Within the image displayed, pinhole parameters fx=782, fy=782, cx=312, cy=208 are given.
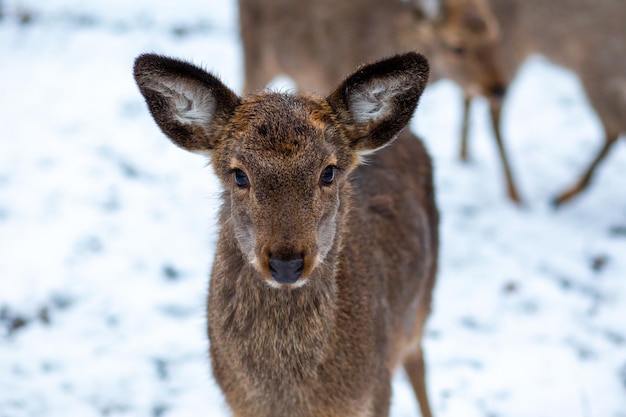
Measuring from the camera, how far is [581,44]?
7.61 metres

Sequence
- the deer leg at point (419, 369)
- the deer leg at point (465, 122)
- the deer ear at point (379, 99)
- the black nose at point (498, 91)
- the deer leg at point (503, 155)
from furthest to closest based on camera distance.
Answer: the deer leg at point (465, 122) → the deer leg at point (503, 155) → the black nose at point (498, 91) → the deer leg at point (419, 369) → the deer ear at point (379, 99)

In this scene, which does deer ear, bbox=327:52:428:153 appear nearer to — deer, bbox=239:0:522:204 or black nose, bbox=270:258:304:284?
black nose, bbox=270:258:304:284

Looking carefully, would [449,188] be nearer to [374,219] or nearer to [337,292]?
[374,219]

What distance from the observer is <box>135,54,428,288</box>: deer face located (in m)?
2.84

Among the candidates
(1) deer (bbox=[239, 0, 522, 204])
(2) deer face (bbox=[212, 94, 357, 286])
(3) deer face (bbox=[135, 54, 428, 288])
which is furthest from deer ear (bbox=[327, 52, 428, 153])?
(1) deer (bbox=[239, 0, 522, 204])

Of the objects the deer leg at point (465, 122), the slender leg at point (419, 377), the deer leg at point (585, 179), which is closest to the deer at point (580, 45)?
the deer leg at point (585, 179)

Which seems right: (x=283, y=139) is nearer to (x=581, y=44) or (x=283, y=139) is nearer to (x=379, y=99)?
(x=379, y=99)

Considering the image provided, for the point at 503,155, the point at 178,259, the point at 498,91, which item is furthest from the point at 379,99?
the point at 503,155

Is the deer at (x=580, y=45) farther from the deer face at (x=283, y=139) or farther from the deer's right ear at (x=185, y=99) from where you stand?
the deer's right ear at (x=185, y=99)

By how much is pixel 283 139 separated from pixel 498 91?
194 inches

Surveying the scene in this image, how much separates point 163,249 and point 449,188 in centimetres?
316

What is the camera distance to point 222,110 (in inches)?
128

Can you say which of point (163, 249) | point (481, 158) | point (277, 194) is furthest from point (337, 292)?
point (481, 158)

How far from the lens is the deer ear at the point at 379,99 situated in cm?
316
